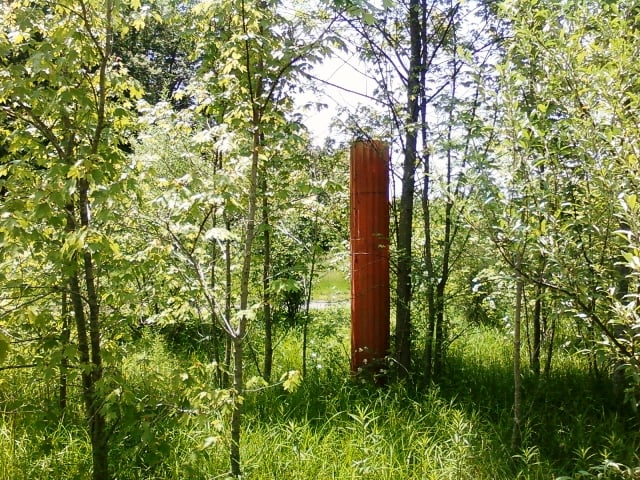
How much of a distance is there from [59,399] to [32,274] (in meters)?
1.34

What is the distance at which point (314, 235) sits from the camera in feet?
14.9

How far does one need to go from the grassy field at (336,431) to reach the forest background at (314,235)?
2cm

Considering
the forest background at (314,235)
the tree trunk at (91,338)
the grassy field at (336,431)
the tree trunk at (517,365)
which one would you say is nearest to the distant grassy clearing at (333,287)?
the forest background at (314,235)

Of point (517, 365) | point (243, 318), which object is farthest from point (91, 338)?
point (517, 365)

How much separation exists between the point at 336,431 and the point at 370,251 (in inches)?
53.7

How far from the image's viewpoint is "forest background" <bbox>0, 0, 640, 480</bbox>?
218 centimetres

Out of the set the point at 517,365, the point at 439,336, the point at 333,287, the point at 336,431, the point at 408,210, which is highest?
the point at 408,210

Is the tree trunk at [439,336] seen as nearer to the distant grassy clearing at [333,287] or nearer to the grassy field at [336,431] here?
the grassy field at [336,431]

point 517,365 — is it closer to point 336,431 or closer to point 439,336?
point 336,431

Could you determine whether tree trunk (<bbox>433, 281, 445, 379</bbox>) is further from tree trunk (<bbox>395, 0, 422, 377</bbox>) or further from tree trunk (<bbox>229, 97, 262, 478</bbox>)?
tree trunk (<bbox>229, 97, 262, 478</bbox>)

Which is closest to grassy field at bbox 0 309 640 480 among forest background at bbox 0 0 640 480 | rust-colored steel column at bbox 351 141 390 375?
forest background at bbox 0 0 640 480

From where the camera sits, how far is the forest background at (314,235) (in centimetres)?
218

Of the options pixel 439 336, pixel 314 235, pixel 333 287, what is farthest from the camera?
pixel 333 287

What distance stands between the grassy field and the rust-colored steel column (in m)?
0.34
